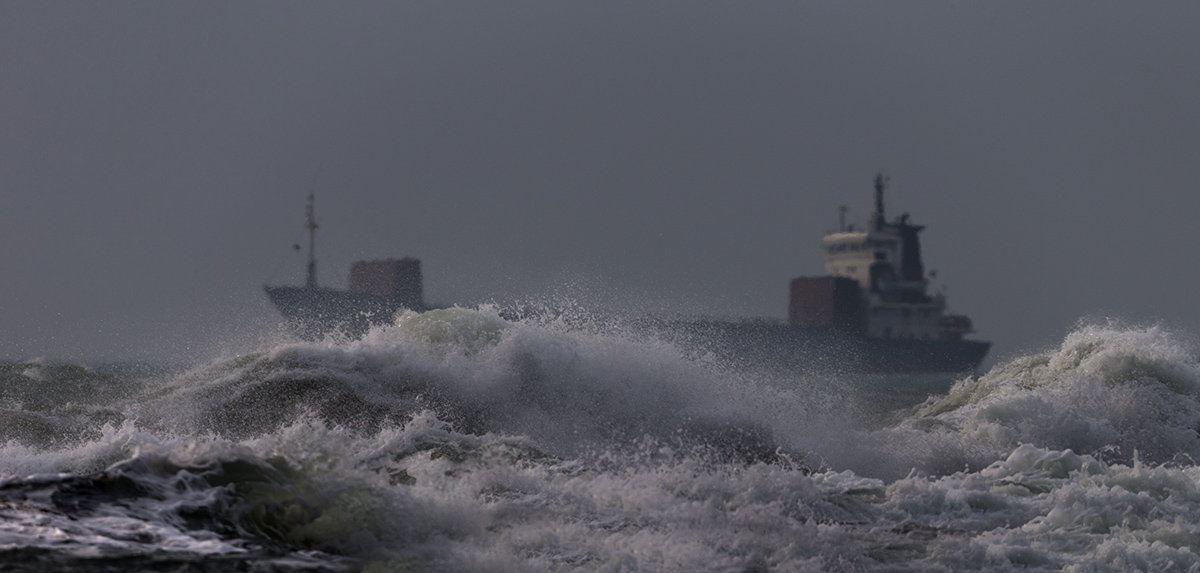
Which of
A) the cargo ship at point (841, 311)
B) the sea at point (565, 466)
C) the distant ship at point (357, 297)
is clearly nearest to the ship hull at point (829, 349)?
the cargo ship at point (841, 311)

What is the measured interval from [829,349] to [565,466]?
65.2m

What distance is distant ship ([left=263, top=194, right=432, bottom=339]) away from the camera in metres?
65.5

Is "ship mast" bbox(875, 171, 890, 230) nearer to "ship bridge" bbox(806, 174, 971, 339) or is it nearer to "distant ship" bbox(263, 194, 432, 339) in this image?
"ship bridge" bbox(806, 174, 971, 339)

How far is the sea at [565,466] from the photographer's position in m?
4.74

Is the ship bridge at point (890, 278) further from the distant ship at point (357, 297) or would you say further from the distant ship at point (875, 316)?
the distant ship at point (357, 297)

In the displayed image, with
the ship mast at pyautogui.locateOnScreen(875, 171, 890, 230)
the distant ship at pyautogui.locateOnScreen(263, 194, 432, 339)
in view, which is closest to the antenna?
the ship mast at pyautogui.locateOnScreen(875, 171, 890, 230)

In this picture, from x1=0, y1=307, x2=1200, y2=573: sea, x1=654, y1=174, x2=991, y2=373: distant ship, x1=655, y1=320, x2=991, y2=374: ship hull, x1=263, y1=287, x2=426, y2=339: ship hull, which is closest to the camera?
x1=0, y1=307, x2=1200, y2=573: sea

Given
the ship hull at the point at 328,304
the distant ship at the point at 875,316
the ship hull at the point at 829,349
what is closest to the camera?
the ship hull at the point at 829,349

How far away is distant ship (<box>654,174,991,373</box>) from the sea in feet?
182

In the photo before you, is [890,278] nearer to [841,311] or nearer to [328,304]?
[841,311]

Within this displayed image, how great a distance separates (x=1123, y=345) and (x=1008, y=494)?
32.0 feet

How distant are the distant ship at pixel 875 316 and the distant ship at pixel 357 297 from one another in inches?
1095

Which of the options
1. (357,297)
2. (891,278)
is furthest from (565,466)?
(891,278)

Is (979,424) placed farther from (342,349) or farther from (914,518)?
(342,349)
